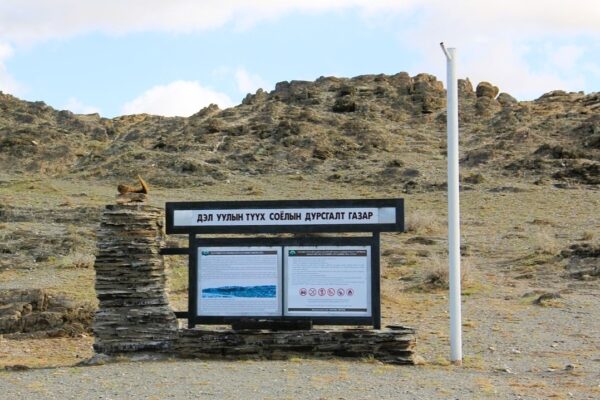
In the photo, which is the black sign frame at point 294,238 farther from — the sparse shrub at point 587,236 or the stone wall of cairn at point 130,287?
the sparse shrub at point 587,236

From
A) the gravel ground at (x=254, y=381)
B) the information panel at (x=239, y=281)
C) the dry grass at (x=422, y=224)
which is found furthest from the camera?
the dry grass at (x=422, y=224)

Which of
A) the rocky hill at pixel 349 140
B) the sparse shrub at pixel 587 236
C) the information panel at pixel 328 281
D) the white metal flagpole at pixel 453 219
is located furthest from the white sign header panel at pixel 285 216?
the rocky hill at pixel 349 140

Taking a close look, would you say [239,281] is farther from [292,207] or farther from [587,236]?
[587,236]

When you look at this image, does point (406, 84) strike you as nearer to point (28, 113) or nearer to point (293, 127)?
point (293, 127)

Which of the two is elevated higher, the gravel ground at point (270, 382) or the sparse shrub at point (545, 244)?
the sparse shrub at point (545, 244)

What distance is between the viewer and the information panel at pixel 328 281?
37.9 ft

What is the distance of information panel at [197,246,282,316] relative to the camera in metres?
11.7

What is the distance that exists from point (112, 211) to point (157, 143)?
130 ft

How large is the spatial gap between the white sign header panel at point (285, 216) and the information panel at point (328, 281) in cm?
35

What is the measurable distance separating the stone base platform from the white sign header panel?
4.54 ft

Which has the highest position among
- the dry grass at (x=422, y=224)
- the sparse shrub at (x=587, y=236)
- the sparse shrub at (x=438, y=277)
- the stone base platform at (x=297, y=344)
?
the dry grass at (x=422, y=224)

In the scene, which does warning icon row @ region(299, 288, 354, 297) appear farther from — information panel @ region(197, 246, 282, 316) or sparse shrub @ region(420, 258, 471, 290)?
sparse shrub @ region(420, 258, 471, 290)

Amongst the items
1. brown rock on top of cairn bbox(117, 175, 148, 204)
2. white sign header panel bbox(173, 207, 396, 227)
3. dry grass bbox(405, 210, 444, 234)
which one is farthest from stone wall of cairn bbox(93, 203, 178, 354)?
dry grass bbox(405, 210, 444, 234)

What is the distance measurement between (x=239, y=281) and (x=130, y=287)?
4.55 feet
